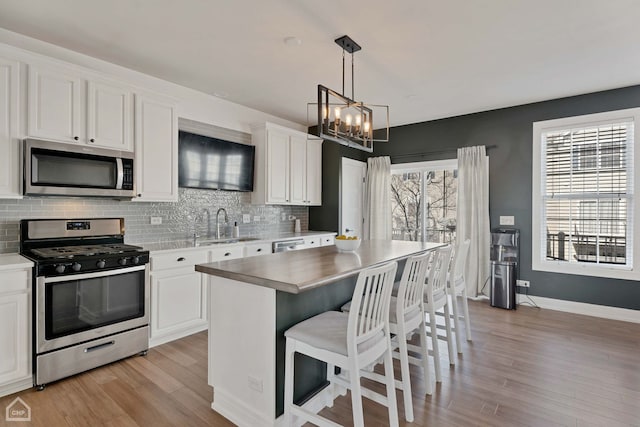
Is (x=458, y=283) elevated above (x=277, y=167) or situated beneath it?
situated beneath

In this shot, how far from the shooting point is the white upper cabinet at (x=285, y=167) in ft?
15.6

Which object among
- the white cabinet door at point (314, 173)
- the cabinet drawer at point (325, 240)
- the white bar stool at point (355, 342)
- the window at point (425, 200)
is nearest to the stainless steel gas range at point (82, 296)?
the white bar stool at point (355, 342)

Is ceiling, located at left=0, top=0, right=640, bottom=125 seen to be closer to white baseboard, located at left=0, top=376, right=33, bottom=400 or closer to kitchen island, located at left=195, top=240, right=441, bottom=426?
kitchen island, located at left=195, top=240, right=441, bottom=426

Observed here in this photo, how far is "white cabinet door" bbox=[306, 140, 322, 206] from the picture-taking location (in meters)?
5.47

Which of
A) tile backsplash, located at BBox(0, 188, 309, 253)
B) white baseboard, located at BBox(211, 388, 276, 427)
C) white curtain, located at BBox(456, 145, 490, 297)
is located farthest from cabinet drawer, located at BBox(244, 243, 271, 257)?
white curtain, located at BBox(456, 145, 490, 297)

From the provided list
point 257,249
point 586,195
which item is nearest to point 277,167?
point 257,249

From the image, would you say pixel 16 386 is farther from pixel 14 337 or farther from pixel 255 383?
pixel 255 383

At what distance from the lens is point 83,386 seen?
2484 millimetres

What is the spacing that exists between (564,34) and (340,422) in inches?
135

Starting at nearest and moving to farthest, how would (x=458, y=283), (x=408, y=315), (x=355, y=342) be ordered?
(x=355, y=342), (x=408, y=315), (x=458, y=283)

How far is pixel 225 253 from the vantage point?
375 cm

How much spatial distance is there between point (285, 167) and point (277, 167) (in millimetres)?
169

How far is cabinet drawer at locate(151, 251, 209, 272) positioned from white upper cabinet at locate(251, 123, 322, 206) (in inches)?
58.2

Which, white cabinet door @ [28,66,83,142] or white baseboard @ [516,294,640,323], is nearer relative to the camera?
white cabinet door @ [28,66,83,142]
